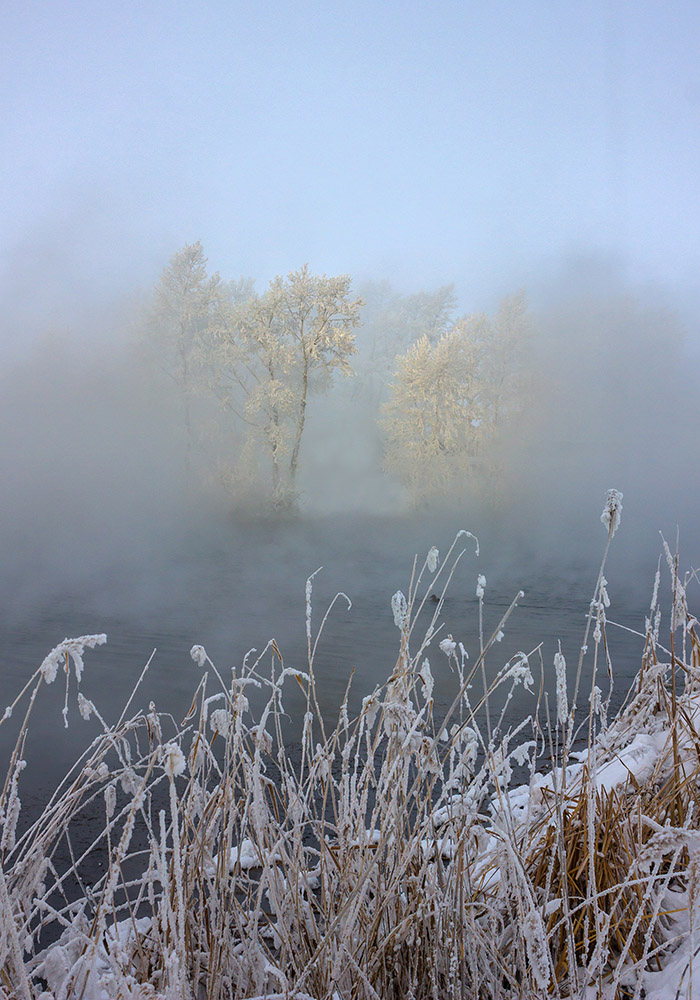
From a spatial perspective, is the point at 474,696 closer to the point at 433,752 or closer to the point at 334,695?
the point at 334,695

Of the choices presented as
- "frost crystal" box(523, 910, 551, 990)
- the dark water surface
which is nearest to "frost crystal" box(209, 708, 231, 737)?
"frost crystal" box(523, 910, 551, 990)

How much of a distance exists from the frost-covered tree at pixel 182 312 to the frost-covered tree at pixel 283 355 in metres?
0.39

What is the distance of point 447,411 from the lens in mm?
10500

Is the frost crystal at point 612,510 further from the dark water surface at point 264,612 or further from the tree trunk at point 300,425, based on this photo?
the tree trunk at point 300,425

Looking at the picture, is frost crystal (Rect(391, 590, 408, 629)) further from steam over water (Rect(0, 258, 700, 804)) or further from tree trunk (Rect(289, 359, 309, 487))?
tree trunk (Rect(289, 359, 309, 487))

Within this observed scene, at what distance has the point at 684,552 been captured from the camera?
28.3 feet

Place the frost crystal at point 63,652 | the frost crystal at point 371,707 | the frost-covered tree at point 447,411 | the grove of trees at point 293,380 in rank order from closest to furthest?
the frost crystal at point 63,652, the frost crystal at point 371,707, the grove of trees at point 293,380, the frost-covered tree at point 447,411

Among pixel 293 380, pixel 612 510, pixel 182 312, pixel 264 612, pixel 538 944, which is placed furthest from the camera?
pixel 182 312

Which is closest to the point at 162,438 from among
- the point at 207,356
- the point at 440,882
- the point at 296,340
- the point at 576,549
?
the point at 207,356

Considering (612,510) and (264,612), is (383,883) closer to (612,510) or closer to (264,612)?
(612,510)

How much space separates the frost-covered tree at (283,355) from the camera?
32.0 ft

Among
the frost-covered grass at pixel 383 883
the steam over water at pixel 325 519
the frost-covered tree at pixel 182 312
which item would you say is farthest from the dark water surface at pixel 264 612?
the frost-covered tree at pixel 182 312

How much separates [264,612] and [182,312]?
261 inches

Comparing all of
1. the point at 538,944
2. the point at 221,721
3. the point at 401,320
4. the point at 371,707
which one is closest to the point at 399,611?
the point at 371,707
